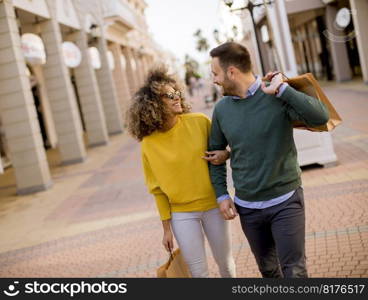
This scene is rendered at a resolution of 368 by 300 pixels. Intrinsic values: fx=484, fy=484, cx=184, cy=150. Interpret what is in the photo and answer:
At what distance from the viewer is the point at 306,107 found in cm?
256

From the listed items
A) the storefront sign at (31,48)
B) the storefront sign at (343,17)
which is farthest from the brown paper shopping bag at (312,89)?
the storefront sign at (343,17)

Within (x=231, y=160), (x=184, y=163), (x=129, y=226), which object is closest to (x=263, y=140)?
(x=231, y=160)

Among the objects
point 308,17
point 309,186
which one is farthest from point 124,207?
point 308,17

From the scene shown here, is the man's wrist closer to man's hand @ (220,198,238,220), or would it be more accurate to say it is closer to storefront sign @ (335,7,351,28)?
man's hand @ (220,198,238,220)

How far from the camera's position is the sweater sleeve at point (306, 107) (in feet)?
8.40

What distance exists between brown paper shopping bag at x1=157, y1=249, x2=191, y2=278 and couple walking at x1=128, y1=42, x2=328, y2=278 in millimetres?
41

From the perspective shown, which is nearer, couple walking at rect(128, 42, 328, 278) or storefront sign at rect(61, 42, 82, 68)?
couple walking at rect(128, 42, 328, 278)

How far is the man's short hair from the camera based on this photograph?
9.07ft

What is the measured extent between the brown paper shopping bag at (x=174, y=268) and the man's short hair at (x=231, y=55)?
4.02 feet

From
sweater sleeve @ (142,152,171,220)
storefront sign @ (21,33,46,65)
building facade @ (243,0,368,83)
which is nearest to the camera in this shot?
sweater sleeve @ (142,152,171,220)

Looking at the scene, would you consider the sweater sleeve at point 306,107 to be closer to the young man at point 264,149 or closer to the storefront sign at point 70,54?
the young man at point 264,149

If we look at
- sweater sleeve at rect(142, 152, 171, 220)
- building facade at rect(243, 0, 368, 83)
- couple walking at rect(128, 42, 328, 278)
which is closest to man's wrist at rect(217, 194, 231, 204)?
couple walking at rect(128, 42, 328, 278)

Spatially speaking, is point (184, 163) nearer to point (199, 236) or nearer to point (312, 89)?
point (199, 236)

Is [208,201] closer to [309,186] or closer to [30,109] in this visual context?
[309,186]
